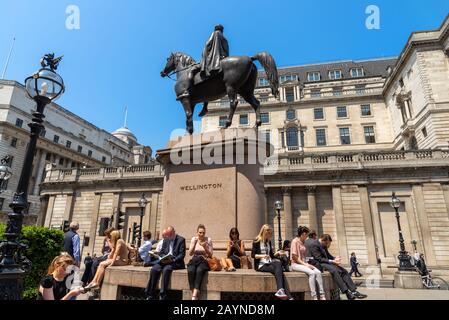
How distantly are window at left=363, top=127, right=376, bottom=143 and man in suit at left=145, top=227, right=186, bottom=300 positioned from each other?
42702mm

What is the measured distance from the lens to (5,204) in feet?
158

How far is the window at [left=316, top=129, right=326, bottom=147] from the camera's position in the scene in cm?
4244

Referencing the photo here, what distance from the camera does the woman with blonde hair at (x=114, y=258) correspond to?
20.4 ft

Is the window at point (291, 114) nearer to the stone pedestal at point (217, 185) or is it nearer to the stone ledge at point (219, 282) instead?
the stone pedestal at point (217, 185)

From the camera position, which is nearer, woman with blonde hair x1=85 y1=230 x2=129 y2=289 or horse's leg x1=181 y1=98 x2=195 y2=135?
woman with blonde hair x1=85 y1=230 x2=129 y2=289

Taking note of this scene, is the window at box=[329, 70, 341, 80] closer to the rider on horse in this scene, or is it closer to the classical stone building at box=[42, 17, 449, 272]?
the classical stone building at box=[42, 17, 449, 272]

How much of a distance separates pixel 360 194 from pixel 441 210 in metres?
6.26

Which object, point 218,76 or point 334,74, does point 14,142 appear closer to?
point 218,76

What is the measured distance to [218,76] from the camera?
8.07 meters

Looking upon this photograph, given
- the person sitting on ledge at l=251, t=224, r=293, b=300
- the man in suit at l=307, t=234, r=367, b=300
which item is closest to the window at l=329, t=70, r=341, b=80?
the man in suit at l=307, t=234, r=367, b=300

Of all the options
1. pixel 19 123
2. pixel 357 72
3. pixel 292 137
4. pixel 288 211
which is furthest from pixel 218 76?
pixel 19 123

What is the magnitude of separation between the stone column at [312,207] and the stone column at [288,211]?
1.71 metres
